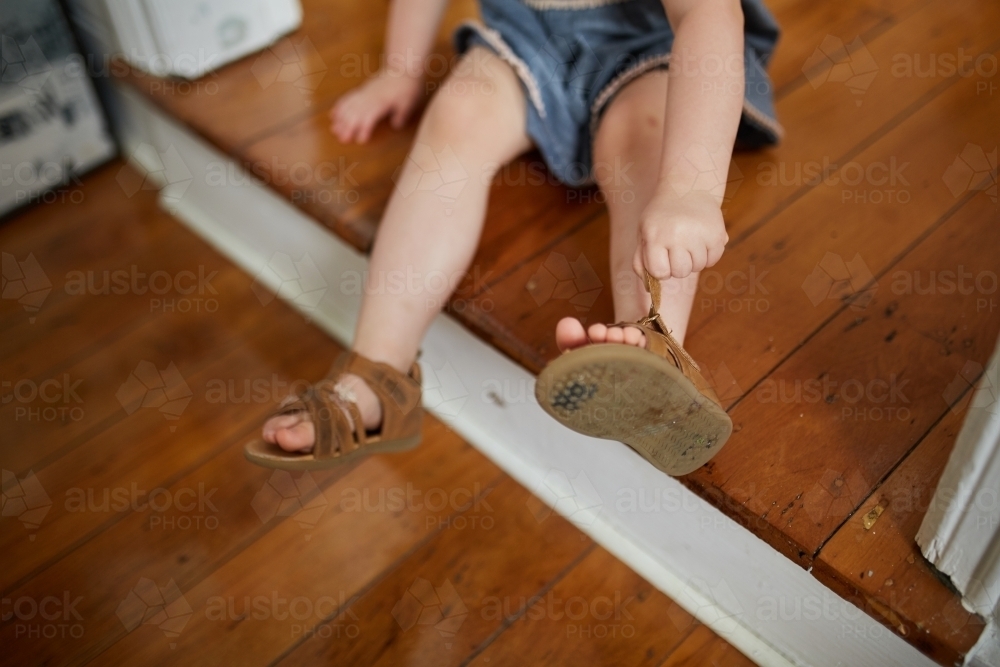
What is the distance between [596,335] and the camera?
2.05 ft

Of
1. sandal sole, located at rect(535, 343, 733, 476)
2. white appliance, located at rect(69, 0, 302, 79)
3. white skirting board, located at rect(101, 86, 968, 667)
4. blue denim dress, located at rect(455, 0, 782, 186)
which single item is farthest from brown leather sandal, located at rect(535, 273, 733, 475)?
white appliance, located at rect(69, 0, 302, 79)

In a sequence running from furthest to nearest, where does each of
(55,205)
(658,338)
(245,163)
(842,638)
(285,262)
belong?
1. (55,205)
2. (285,262)
3. (245,163)
4. (842,638)
5. (658,338)

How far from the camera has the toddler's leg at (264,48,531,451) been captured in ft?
2.67

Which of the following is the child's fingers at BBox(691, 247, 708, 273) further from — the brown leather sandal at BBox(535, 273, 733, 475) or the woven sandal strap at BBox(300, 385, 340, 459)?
the woven sandal strap at BBox(300, 385, 340, 459)

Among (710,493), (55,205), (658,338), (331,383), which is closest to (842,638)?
(710,493)

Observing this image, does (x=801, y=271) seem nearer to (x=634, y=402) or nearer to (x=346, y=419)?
(x=634, y=402)

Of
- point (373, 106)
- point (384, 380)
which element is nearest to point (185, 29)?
point (373, 106)

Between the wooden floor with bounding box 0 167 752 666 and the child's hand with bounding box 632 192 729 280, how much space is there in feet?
1.21

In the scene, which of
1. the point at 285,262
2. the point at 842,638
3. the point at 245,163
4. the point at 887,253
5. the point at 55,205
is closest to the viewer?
the point at 842,638

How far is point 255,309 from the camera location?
1133 millimetres

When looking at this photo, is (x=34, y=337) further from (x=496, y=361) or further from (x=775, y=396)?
(x=775, y=396)

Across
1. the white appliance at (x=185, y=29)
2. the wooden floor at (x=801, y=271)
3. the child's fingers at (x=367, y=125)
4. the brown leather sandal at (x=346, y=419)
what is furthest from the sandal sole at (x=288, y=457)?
the white appliance at (x=185, y=29)

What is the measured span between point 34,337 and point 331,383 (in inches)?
21.2

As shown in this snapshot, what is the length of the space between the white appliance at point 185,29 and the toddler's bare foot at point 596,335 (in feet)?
2.57
